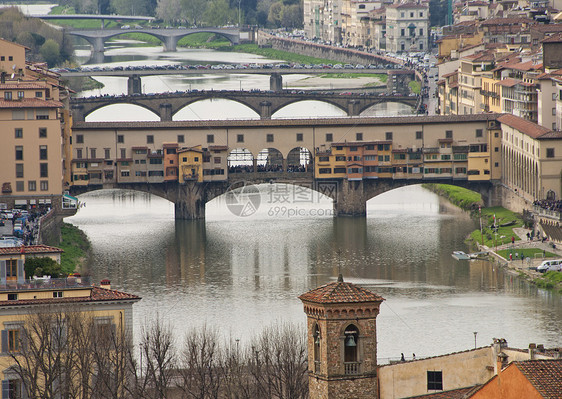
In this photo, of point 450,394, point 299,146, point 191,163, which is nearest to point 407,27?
point 299,146

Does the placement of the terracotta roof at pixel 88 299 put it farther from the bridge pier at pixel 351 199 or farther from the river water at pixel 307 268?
the bridge pier at pixel 351 199

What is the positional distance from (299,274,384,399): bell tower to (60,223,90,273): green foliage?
1161 inches

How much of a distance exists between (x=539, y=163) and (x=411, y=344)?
84.7 feet

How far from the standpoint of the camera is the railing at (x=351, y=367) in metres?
27.4

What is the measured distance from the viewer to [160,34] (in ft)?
547

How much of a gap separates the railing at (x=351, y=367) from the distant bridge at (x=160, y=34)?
426 ft

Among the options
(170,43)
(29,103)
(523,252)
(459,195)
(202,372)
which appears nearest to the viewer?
(202,372)

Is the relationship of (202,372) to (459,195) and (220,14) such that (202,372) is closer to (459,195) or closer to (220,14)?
(459,195)

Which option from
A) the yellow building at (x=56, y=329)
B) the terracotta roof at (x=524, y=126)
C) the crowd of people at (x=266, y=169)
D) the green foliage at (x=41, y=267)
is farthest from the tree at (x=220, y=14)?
the yellow building at (x=56, y=329)

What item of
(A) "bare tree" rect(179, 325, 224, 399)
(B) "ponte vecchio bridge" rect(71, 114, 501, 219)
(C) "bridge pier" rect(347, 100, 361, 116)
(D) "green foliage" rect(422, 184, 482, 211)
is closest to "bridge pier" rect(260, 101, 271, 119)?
(C) "bridge pier" rect(347, 100, 361, 116)

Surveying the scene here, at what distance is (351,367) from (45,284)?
11627 mm

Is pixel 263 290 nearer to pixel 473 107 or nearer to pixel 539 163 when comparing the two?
pixel 539 163

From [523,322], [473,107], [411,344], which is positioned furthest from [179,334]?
[473,107]

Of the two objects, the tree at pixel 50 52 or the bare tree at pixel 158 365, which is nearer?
the bare tree at pixel 158 365
